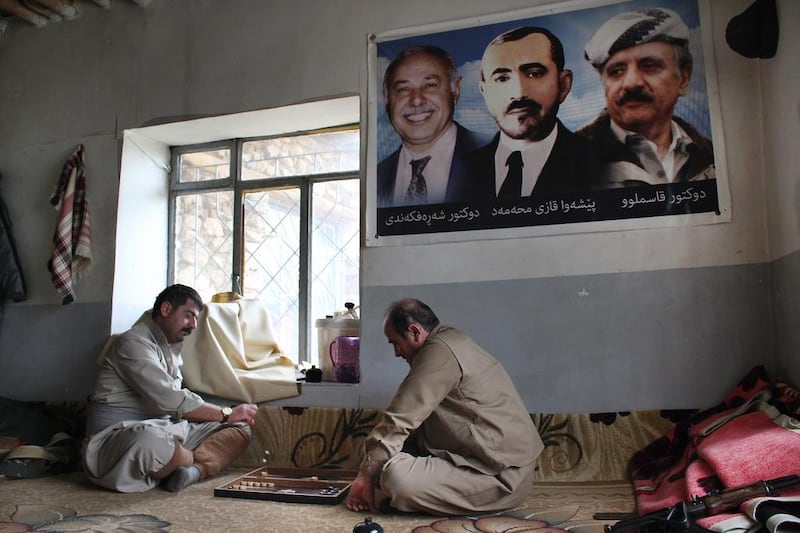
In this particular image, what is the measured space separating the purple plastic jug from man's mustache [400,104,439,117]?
1.34 meters

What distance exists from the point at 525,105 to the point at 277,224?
188 cm

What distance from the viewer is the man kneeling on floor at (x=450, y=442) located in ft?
7.96

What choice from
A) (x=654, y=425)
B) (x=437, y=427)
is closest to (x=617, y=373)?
(x=654, y=425)

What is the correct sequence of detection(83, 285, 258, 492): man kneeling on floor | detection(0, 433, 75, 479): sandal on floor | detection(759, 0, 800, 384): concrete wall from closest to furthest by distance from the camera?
detection(759, 0, 800, 384): concrete wall < detection(83, 285, 258, 492): man kneeling on floor < detection(0, 433, 75, 479): sandal on floor

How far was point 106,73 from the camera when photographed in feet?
14.4

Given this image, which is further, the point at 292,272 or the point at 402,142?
Answer: the point at 292,272

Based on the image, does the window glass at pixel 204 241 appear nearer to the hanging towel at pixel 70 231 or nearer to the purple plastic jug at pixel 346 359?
the hanging towel at pixel 70 231

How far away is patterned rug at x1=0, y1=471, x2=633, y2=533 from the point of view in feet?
7.72

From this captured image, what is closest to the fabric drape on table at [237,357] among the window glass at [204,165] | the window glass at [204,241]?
the window glass at [204,241]

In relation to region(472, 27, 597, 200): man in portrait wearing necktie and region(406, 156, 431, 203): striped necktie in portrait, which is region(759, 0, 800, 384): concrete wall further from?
region(406, 156, 431, 203): striped necktie in portrait

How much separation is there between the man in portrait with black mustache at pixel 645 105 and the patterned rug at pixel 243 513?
158 centimetres

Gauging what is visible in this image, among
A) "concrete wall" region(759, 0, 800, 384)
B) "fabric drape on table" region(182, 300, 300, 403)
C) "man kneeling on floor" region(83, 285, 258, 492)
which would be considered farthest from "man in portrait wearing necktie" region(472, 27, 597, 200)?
"man kneeling on floor" region(83, 285, 258, 492)

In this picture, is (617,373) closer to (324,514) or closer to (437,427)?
(437,427)

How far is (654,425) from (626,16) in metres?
2.11
